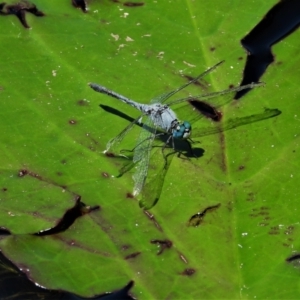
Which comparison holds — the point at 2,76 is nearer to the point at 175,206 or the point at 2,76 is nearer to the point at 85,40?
the point at 85,40

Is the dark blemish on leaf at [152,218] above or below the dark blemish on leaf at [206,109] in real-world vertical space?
below

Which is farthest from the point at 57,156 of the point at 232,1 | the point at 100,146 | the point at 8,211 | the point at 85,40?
the point at 232,1

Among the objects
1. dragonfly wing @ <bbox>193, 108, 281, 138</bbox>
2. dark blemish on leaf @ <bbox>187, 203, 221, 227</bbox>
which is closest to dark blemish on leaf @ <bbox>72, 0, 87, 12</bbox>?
dragonfly wing @ <bbox>193, 108, 281, 138</bbox>

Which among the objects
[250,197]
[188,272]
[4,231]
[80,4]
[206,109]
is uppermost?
[80,4]

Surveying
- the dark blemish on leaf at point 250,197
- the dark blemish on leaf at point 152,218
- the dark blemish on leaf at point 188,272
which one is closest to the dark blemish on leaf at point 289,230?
the dark blemish on leaf at point 250,197

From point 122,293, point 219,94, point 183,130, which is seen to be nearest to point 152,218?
point 122,293

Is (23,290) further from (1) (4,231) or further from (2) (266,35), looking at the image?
(2) (266,35)

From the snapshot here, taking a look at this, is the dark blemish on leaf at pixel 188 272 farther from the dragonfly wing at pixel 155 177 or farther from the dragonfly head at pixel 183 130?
the dragonfly head at pixel 183 130
